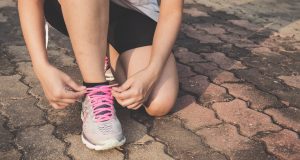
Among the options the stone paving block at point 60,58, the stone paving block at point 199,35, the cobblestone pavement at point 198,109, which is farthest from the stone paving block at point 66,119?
the stone paving block at point 199,35

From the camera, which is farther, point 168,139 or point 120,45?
point 120,45

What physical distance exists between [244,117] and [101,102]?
2.28ft

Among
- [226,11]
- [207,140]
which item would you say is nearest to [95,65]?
[207,140]

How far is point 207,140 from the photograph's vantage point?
183 centimetres

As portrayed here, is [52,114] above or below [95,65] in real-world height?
below

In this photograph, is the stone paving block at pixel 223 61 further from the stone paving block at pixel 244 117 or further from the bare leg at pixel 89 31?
the bare leg at pixel 89 31

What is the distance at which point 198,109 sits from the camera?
210 centimetres

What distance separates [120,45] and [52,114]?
46 centimetres

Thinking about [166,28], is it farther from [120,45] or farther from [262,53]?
[262,53]

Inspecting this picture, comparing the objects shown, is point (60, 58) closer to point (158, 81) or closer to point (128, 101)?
point (158, 81)

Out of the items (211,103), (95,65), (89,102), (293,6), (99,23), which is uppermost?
(99,23)

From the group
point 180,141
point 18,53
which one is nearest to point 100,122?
point 180,141

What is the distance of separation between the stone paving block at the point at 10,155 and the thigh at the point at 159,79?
23.4 inches

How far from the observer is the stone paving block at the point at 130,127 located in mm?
1828
